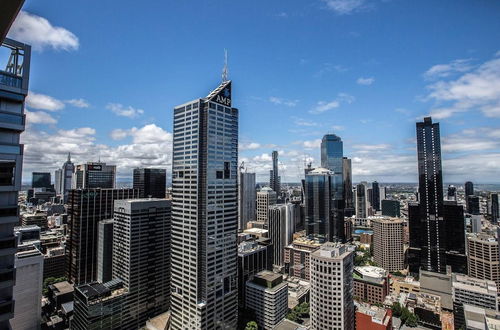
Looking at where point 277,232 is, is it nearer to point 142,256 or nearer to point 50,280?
point 142,256

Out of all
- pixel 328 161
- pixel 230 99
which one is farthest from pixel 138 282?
pixel 328 161

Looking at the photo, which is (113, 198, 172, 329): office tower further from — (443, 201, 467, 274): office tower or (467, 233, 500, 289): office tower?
(443, 201, 467, 274): office tower

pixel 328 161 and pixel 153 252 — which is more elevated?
pixel 328 161

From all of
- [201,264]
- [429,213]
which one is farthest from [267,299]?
[429,213]

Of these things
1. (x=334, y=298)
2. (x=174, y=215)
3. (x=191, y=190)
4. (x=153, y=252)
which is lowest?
(x=334, y=298)

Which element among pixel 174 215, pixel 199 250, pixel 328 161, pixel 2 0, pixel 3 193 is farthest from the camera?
pixel 328 161

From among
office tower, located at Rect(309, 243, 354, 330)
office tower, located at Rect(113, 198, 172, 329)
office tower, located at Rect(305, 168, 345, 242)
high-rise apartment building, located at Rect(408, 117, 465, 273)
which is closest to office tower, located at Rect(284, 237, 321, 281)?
office tower, located at Rect(305, 168, 345, 242)

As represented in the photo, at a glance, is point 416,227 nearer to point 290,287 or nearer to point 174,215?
point 290,287
